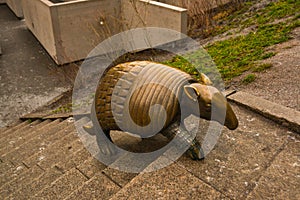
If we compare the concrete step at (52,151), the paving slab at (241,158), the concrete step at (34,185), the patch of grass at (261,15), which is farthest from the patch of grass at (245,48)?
the concrete step at (34,185)

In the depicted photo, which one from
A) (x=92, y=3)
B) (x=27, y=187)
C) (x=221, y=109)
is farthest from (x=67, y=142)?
(x=92, y=3)

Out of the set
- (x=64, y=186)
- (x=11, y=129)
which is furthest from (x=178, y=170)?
(x=11, y=129)

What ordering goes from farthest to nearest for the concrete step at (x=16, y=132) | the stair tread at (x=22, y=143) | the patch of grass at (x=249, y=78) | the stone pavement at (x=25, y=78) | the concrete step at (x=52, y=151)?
the stone pavement at (x=25, y=78) < the concrete step at (x=16, y=132) < the patch of grass at (x=249, y=78) < the stair tread at (x=22, y=143) < the concrete step at (x=52, y=151)

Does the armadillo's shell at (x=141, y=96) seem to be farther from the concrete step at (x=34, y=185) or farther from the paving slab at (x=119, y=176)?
the concrete step at (x=34, y=185)

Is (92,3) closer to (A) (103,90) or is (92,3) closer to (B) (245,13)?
(B) (245,13)

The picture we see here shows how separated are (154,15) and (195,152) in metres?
5.86

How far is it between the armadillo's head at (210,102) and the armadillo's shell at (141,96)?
122mm

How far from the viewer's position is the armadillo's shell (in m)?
2.28

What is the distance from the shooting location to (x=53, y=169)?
306 cm

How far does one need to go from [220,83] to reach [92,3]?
205 inches

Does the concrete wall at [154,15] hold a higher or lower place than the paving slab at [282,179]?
higher

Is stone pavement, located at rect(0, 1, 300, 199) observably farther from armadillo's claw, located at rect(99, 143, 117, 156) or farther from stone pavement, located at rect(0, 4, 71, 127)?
stone pavement, located at rect(0, 4, 71, 127)

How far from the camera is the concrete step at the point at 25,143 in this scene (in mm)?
3871

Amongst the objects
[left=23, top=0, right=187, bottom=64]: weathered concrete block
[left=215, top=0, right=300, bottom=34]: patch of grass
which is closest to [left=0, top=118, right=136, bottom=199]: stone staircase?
[left=23, top=0, right=187, bottom=64]: weathered concrete block
